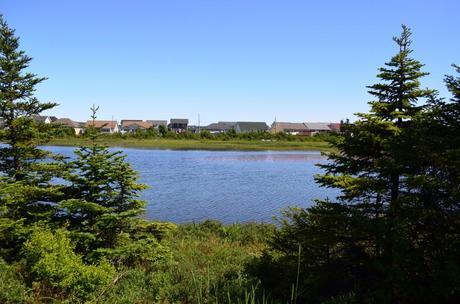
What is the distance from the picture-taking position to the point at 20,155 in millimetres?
15766

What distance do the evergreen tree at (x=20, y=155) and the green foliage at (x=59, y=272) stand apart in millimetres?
2465

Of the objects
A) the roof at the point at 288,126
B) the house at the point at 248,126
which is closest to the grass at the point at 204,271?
the house at the point at 248,126

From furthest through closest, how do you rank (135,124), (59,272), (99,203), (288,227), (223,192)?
(135,124)
(223,192)
(99,203)
(288,227)
(59,272)

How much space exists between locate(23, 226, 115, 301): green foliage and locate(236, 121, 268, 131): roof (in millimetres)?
153213

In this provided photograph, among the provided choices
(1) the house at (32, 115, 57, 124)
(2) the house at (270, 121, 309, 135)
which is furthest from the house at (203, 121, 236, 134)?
(1) the house at (32, 115, 57, 124)

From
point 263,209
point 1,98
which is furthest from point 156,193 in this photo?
point 1,98

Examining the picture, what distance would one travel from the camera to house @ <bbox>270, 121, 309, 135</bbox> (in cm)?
16475

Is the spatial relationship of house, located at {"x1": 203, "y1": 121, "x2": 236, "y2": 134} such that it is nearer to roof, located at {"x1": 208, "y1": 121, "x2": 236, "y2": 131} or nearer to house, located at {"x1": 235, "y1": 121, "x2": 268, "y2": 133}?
roof, located at {"x1": 208, "y1": 121, "x2": 236, "y2": 131}

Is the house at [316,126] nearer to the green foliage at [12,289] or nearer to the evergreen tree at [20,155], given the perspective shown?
the evergreen tree at [20,155]

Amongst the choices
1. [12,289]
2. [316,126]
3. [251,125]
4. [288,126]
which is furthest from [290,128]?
[12,289]

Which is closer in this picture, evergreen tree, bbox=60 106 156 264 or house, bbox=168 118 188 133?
evergreen tree, bbox=60 106 156 264

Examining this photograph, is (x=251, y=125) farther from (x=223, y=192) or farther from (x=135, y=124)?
(x=223, y=192)

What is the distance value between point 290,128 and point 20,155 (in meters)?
156

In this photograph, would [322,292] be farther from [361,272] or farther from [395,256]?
[395,256]
